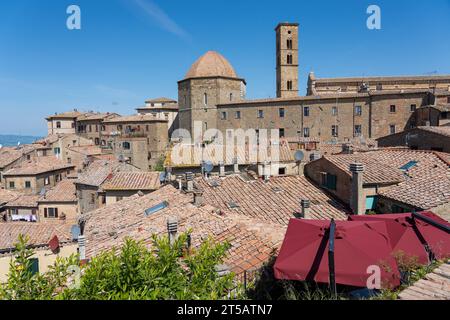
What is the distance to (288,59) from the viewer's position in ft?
201

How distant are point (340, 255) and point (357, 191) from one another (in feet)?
29.7

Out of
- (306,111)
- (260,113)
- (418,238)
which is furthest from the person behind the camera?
(260,113)

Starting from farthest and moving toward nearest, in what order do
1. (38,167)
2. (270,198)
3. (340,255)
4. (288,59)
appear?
1. (288,59)
2. (38,167)
3. (270,198)
4. (340,255)

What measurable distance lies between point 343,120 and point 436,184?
33.0 meters

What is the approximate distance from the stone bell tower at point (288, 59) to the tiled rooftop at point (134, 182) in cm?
4134

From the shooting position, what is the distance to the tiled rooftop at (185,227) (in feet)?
29.7

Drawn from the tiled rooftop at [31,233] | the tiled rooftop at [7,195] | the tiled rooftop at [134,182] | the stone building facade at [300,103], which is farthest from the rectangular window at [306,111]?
the tiled rooftop at [7,195]

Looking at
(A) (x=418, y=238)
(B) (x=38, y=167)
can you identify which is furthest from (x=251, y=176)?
(B) (x=38, y=167)

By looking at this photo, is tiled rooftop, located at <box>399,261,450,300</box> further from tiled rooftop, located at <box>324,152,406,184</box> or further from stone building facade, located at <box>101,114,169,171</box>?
stone building facade, located at <box>101,114,169,171</box>

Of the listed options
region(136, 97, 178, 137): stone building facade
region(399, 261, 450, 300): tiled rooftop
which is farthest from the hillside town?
region(136, 97, 178, 137): stone building facade

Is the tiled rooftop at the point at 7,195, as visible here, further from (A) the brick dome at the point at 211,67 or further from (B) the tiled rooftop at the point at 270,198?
(A) the brick dome at the point at 211,67

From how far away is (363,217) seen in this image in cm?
884

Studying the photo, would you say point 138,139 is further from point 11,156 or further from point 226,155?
point 226,155

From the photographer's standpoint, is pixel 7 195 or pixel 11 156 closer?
pixel 7 195
